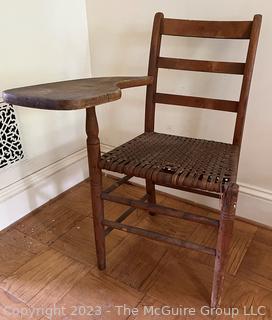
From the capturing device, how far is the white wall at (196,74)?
104 cm

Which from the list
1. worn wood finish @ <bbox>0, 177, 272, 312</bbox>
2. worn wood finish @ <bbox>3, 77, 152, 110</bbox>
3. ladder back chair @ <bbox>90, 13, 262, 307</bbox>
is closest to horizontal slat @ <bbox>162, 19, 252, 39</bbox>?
ladder back chair @ <bbox>90, 13, 262, 307</bbox>

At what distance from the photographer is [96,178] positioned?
34.9 inches

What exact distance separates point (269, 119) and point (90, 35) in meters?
0.85

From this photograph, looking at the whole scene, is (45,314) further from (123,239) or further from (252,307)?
(252,307)

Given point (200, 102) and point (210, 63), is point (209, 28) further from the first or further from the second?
point (200, 102)

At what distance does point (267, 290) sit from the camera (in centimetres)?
95

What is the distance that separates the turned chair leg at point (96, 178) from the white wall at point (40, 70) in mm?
462

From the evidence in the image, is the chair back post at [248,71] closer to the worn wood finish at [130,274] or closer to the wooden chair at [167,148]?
the wooden chair at [167,148]

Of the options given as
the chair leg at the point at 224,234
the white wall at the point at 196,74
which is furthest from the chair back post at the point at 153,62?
the chair leg at the point at 224,234

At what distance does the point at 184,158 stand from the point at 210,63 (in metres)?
0.33

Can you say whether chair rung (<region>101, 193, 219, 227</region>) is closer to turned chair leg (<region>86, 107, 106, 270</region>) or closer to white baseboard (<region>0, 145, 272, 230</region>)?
turned chair leg (<region>86, 107, 106, 270</region>)

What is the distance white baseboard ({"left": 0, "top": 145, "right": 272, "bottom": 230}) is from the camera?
47.0 inches

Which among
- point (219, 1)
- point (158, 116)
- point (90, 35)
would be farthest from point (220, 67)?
point (90, 35)

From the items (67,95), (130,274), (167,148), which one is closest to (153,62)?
(167,148)
